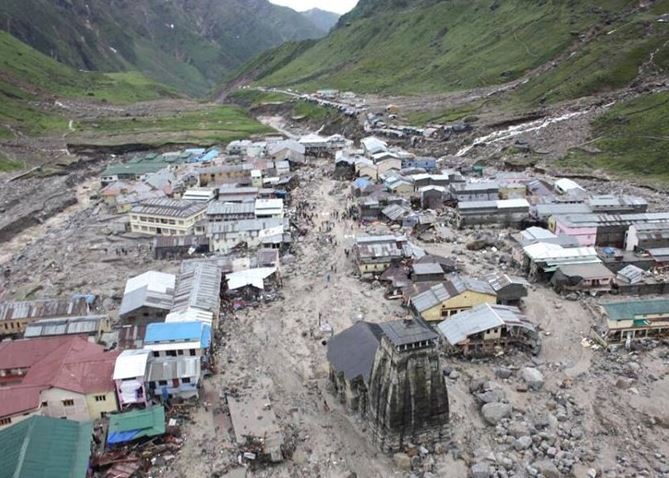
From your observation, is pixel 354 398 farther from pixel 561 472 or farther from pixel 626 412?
pixel 626 412

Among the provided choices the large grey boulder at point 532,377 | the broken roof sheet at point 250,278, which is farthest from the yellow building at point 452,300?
the broken roof sheet at point 250,278

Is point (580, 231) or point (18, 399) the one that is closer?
point (18, 399)

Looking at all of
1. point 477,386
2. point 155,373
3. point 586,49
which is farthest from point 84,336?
point 586,49

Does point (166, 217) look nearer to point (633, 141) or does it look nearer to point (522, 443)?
point (522, 443)

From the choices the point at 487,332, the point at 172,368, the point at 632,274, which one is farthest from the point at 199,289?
the point at 632,274

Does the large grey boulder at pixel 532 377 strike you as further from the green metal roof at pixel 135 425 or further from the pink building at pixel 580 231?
the pink building at pixel 580 231

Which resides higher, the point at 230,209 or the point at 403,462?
the point at 230,209

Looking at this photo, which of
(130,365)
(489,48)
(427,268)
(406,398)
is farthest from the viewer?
(489,48)
